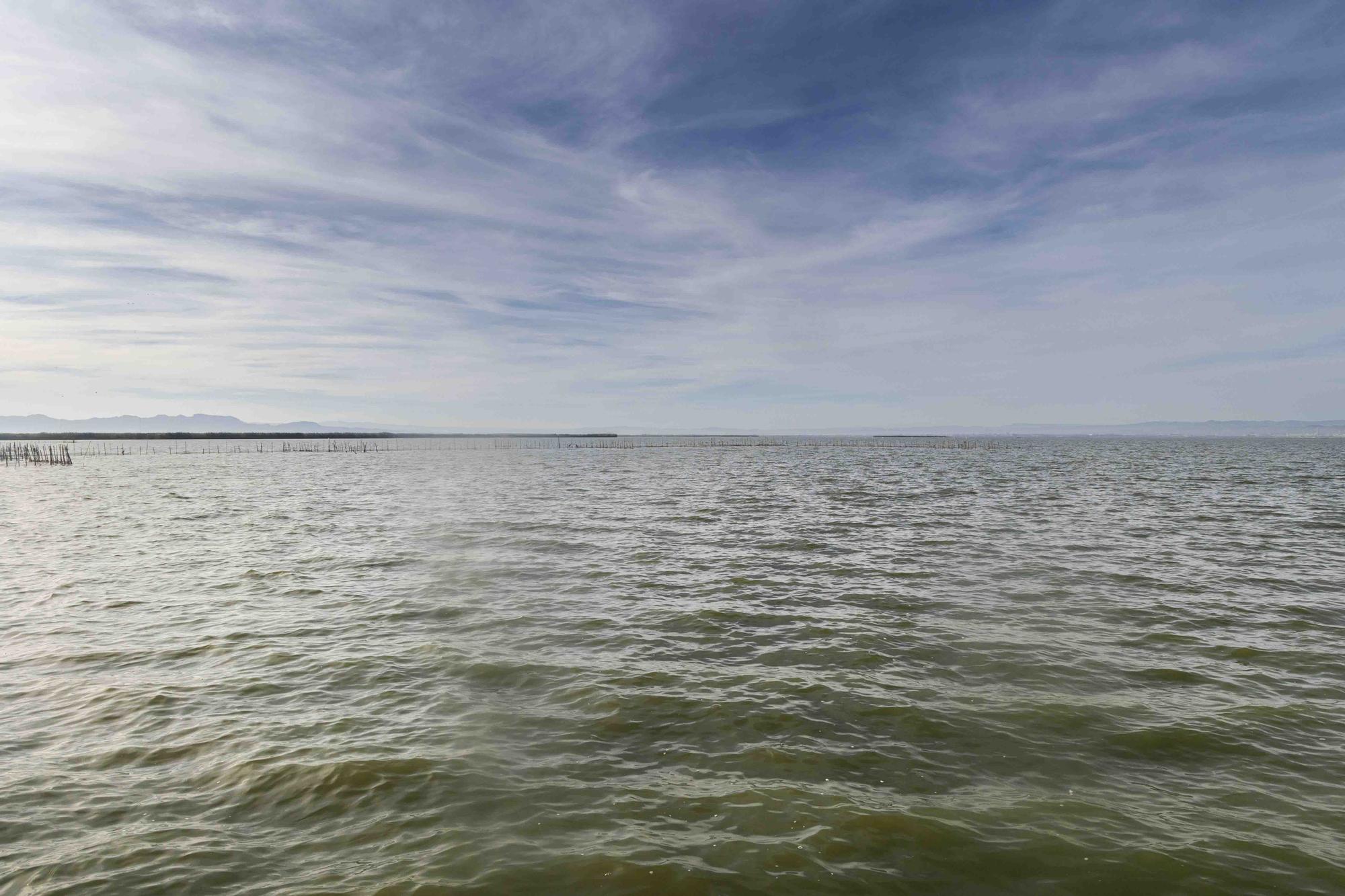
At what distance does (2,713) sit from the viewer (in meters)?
11.3

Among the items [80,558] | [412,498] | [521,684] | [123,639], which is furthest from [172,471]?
[521,684]

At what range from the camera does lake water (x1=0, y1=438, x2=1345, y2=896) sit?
23.9 feet

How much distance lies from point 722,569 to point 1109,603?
428 inches

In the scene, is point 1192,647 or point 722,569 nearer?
point 1192,647

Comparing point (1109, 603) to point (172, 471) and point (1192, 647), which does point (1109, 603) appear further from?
point (172, 471)

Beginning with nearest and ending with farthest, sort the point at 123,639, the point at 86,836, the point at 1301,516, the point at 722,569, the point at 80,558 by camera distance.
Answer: the point at 86,836 < the point at 123,639 < the point at 722,569 < the point at 80,558 < the point at 1301,516

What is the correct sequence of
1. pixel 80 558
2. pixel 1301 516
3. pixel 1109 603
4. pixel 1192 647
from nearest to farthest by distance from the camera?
1. pixel 1192 647
2. pixel 1109 603
3. pixel 80 558
4. pixel 1301 516

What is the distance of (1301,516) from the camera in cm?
3456

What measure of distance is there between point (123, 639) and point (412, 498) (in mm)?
34071

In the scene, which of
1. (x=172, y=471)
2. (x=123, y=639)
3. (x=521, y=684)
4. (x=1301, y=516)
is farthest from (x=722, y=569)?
(x=172, y=471)

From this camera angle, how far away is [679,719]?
10875mm

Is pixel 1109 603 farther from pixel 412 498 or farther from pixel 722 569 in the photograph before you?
pixel 412 498

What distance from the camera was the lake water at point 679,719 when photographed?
7.29 meters

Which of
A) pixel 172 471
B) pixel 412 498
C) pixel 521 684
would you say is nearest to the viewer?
pixel 521 684
